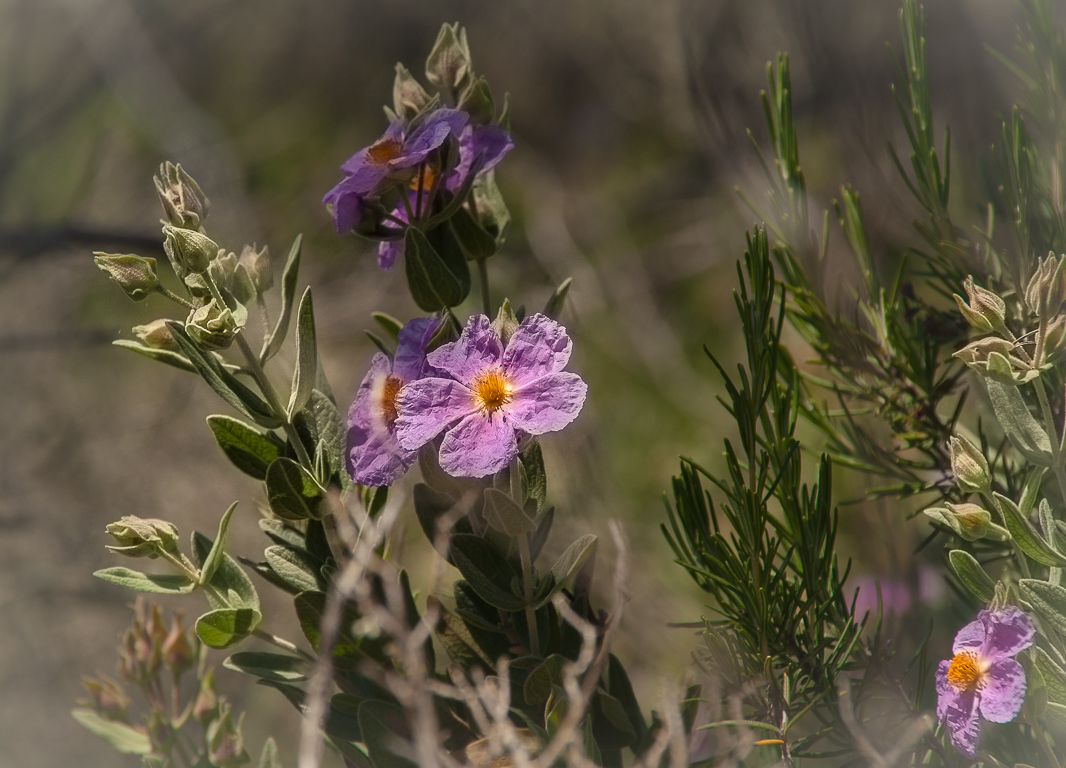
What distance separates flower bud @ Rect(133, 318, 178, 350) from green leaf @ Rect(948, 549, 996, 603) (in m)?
0.35

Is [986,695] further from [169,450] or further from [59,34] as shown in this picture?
[59,34]

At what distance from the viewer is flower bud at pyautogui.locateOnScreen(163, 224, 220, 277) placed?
0.36 m

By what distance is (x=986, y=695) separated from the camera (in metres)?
0.34

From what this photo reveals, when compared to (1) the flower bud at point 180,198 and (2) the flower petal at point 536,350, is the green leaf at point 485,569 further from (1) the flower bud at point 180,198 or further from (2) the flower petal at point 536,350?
(1) the flower bud at point 180,198

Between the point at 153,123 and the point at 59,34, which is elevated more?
the point at 59,34

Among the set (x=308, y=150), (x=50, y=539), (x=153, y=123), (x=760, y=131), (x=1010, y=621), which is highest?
(x=153, y=123)

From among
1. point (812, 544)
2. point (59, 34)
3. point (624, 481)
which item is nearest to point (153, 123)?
point (59, 34)

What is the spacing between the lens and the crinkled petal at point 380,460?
0.37 m

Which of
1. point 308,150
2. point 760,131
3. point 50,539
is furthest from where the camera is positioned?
point 308,150

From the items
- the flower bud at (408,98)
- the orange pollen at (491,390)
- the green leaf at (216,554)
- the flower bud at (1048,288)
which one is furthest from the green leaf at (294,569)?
the flower bud at (1048,288)

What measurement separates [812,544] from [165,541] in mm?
296

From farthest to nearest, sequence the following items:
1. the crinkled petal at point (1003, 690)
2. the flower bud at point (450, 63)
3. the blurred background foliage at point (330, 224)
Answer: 1. the blurred background foliage at point (330, 224)
2. the flower bud at point (450, 63)
3. the crinkled petal at point (1003, 690)

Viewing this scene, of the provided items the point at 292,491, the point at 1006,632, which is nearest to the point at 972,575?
the point at 1006,632

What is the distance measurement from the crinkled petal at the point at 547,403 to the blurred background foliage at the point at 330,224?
0.40 meters
